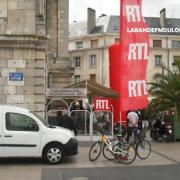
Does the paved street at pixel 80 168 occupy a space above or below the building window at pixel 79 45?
below

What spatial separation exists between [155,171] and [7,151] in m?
4.17

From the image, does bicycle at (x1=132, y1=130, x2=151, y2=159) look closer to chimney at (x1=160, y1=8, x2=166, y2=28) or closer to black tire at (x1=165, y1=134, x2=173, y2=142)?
black tire at (x1=165, y1=134, x2=173, y2=142)

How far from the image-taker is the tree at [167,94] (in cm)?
2638

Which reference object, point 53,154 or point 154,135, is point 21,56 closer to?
point 53,154

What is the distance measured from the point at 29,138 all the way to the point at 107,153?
2.57 meters

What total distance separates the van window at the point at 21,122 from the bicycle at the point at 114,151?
6.58 ft

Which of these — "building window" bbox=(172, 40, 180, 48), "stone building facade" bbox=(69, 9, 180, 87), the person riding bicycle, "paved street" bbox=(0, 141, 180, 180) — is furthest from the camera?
"building window" bbox=(172, 40, 180, 48)

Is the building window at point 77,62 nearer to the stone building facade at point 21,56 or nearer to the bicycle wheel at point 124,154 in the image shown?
the stone building facade at point 21,56

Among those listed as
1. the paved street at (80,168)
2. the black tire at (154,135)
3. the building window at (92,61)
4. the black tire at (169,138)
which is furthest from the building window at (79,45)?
the paved street at (80,168)

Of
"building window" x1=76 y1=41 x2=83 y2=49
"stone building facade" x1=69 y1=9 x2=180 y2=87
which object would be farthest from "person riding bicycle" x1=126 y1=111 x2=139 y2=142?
"building window" x1=76 y1=41 x2=83 y2=49

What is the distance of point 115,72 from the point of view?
94.9 ft

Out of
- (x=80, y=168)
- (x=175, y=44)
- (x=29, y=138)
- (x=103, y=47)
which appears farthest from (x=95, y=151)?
(x=175, y=44)

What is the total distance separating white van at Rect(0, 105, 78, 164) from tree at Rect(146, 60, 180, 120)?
10.9 meters

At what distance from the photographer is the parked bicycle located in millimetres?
16453
